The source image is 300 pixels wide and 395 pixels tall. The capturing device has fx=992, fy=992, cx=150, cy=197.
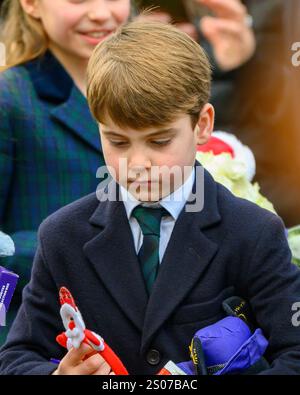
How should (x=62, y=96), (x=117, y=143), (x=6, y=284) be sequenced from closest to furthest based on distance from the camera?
(x=117, y=143)
(x=6, y=284)
(x=62, y=96)

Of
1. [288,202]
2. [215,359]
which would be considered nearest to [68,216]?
[215,359]

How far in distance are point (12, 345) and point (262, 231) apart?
0.68 metres

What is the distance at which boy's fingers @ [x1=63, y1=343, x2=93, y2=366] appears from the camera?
216cm

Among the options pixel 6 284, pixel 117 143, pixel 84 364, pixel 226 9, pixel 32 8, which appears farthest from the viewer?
pixel 226 9

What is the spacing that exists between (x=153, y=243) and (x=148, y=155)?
236mm

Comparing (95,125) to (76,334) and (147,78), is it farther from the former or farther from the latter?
(76,334)

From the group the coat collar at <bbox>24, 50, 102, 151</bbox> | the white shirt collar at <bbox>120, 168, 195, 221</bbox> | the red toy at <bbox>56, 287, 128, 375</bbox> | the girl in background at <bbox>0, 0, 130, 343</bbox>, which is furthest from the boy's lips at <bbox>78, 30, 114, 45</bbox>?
the red toy at <bbox>56, 287, 128, 375</bbox>

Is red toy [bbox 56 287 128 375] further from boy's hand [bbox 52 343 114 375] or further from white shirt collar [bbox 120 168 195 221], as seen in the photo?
white shirt collar [bbox 120 168 195 221]

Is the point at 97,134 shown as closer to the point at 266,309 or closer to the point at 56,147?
the point at 56,147

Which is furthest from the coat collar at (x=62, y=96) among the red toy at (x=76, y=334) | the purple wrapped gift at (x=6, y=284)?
the red toy at (x=76, y=334)

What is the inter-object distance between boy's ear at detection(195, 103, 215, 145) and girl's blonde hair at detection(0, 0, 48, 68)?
3.30 feet

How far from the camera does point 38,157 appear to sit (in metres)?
3.14

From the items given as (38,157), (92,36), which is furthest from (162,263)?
(92,36)

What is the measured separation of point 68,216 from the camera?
2.46 meters
